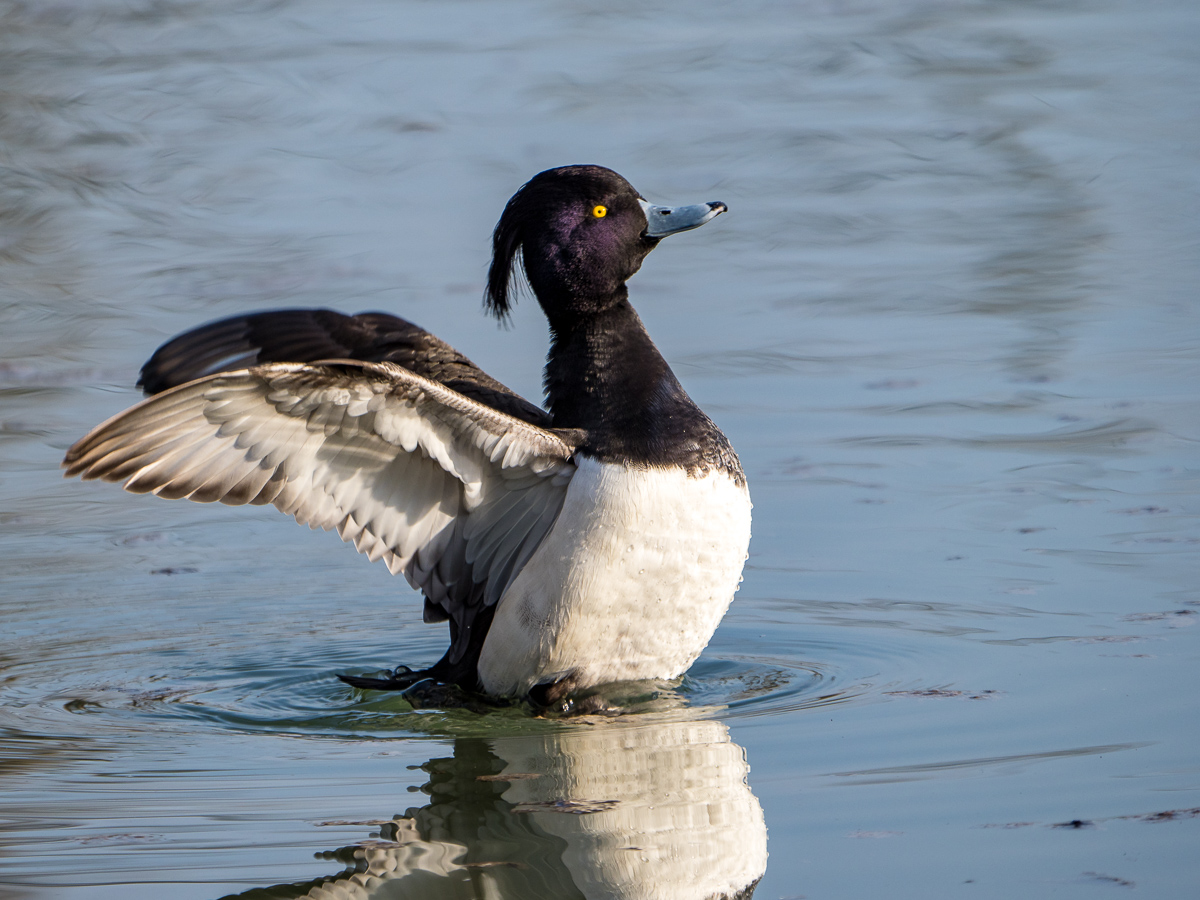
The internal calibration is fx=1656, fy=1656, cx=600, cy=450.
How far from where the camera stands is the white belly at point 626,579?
15.6 feet

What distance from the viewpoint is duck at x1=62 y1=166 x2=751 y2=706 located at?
176 inches

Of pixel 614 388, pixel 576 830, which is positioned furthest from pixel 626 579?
pixel 576 830

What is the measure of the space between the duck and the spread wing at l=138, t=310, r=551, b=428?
1 cm

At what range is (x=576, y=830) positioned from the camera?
3.85 metres

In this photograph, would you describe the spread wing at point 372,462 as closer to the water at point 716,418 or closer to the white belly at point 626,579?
the white belly at point 626,579

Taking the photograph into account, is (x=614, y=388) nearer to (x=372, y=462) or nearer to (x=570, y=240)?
(x=570, y=240)

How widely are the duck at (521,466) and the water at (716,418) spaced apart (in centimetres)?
27

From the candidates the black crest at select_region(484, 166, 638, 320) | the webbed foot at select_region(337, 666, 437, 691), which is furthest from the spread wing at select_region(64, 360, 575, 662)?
the black crest at select_region(484, 166, 638, 320)

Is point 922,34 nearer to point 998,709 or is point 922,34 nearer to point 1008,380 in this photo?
point 1008,380

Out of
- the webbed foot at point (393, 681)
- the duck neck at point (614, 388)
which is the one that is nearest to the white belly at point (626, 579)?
the duck neck at point (614, 388)

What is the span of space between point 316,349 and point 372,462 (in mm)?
933

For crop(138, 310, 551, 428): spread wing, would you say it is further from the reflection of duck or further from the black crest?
the reflection of duck

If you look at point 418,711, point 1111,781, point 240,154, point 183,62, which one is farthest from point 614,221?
point 183,62

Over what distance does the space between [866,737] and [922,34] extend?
9554mm
